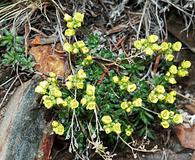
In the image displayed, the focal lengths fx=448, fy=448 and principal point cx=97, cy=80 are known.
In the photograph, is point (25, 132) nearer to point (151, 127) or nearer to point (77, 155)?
point (77, 155)

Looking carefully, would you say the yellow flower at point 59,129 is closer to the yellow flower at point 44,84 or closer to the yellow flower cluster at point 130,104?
the yellow flower at point 44,84

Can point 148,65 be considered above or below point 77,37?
below

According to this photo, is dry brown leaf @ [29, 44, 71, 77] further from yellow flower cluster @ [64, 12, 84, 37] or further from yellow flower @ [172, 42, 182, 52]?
yellow flower @ [172, 42, 182, 52]

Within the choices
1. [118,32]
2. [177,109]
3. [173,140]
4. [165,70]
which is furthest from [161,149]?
[118,32]

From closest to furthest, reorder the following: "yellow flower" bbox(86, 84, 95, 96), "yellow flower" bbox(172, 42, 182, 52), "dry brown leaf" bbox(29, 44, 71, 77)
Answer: "yellow flower" bbox(86, 84, 95, 96) < "yellow flower" bbox(172, 42, 182, 52) < "dry brown leaf" bbox(29, 44, 71, 77)

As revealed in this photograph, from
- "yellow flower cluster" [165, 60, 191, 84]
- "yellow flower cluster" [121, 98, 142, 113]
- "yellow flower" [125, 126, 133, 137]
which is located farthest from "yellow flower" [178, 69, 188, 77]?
"yellow flower" [125, 126, 133, 137]

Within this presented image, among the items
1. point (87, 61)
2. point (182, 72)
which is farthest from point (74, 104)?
point (182, 72)

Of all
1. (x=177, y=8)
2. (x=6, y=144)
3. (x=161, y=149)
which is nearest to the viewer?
(x=6, y=144)
